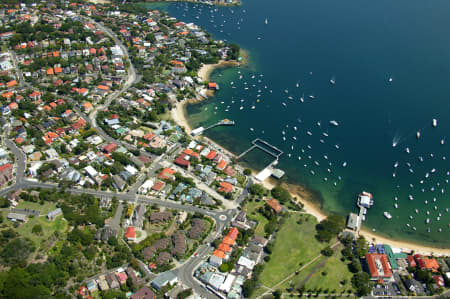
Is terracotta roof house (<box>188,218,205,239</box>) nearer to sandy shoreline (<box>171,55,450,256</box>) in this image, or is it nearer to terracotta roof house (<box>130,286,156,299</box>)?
terracotta roof house (<box>130,286,156,299</box>)

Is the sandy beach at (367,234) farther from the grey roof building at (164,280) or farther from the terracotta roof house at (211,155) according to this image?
the grey roof building at (164,280)

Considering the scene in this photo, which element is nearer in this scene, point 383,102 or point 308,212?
point 308,212

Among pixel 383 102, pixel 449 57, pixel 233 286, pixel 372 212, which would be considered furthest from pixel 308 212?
pixel 449 57

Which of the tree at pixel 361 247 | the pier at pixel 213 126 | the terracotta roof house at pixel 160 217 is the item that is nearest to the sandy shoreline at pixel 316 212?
the pier at pixel 213 126

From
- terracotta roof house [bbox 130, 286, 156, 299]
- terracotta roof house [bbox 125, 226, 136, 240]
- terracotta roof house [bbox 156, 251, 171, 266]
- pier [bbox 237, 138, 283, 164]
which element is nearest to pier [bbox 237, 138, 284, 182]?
pier [bbox 237, 138, 283, 164]

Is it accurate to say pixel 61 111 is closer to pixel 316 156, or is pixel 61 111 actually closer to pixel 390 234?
pixel 316 156

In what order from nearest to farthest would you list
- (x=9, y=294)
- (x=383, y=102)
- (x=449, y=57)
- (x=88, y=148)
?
(x=9, y=294) < (x=88, y=148) < (x=383, y=102) < (x=449, y=57)
